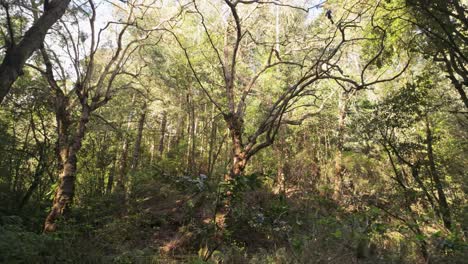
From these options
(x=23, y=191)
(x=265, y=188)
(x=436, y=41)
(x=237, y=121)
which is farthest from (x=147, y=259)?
(x=265, y=188)

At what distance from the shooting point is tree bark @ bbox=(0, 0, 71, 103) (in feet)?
10.6

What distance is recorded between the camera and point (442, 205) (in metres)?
5.56

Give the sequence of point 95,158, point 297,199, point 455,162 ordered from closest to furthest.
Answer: point 455,162, point 95,158, point 297,199

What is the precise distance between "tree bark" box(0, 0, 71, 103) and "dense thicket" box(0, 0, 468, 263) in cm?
1

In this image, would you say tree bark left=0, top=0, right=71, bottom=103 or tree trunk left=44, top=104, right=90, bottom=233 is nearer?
tree bark left=0, top=0, right=71, bottom=103

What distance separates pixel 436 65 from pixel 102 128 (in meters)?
10.2

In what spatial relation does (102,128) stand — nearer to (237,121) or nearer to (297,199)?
(237,121)

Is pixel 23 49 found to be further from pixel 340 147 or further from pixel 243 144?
pixel 340 147

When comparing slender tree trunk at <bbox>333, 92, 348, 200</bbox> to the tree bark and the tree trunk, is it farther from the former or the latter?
the tree bark

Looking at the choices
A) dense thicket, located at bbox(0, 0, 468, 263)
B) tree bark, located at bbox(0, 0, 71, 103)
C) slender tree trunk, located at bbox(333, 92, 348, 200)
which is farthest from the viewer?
slender tree trunk, located at bbox(333, 92, 348, 200)

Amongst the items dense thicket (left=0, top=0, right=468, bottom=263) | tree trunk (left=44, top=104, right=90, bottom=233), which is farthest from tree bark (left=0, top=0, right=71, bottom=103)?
tree trunk (left=44, top=104, right=90, bottom=233)

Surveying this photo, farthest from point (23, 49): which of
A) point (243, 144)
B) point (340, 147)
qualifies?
point (340, 147)

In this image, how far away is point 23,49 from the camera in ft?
11.2

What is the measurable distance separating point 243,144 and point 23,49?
4981mm
